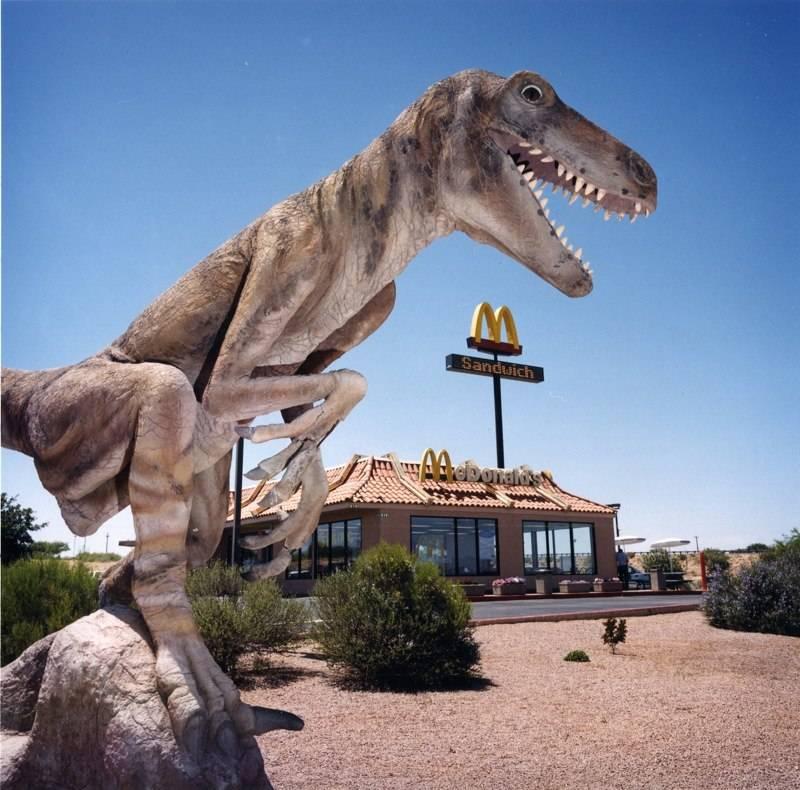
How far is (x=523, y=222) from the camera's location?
321 centimetres

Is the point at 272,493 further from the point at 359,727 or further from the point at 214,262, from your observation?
the point at 359,727

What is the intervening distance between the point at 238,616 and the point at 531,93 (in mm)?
8975

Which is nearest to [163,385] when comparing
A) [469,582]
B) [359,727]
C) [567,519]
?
[359,727]

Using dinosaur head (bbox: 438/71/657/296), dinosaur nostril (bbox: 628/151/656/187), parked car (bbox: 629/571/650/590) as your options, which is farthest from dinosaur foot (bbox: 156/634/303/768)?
parked car (bbox: 629/571/650/590)

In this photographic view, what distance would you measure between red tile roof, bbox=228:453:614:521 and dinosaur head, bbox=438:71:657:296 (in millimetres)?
20375

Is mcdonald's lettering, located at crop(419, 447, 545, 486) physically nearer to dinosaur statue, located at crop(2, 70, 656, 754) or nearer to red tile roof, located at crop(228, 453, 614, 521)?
red tile roof, located at crop(228, 453, 614, 521)

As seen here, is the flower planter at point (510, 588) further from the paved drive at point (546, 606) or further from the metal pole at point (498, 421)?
the metal pole at point (498, 421)

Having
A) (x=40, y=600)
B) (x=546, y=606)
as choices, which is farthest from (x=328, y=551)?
(x=40, y=600)

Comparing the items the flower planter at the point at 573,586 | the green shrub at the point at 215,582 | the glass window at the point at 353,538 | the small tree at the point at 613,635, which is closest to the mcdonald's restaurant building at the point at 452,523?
the glass window at the point at 353,538

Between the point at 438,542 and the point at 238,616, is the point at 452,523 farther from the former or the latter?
the point at 238,616

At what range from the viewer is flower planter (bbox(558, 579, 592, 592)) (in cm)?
2828

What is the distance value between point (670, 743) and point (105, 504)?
5.75 m

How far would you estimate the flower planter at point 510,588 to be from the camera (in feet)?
87.4

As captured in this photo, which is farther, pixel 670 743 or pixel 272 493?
pixel 670 743
